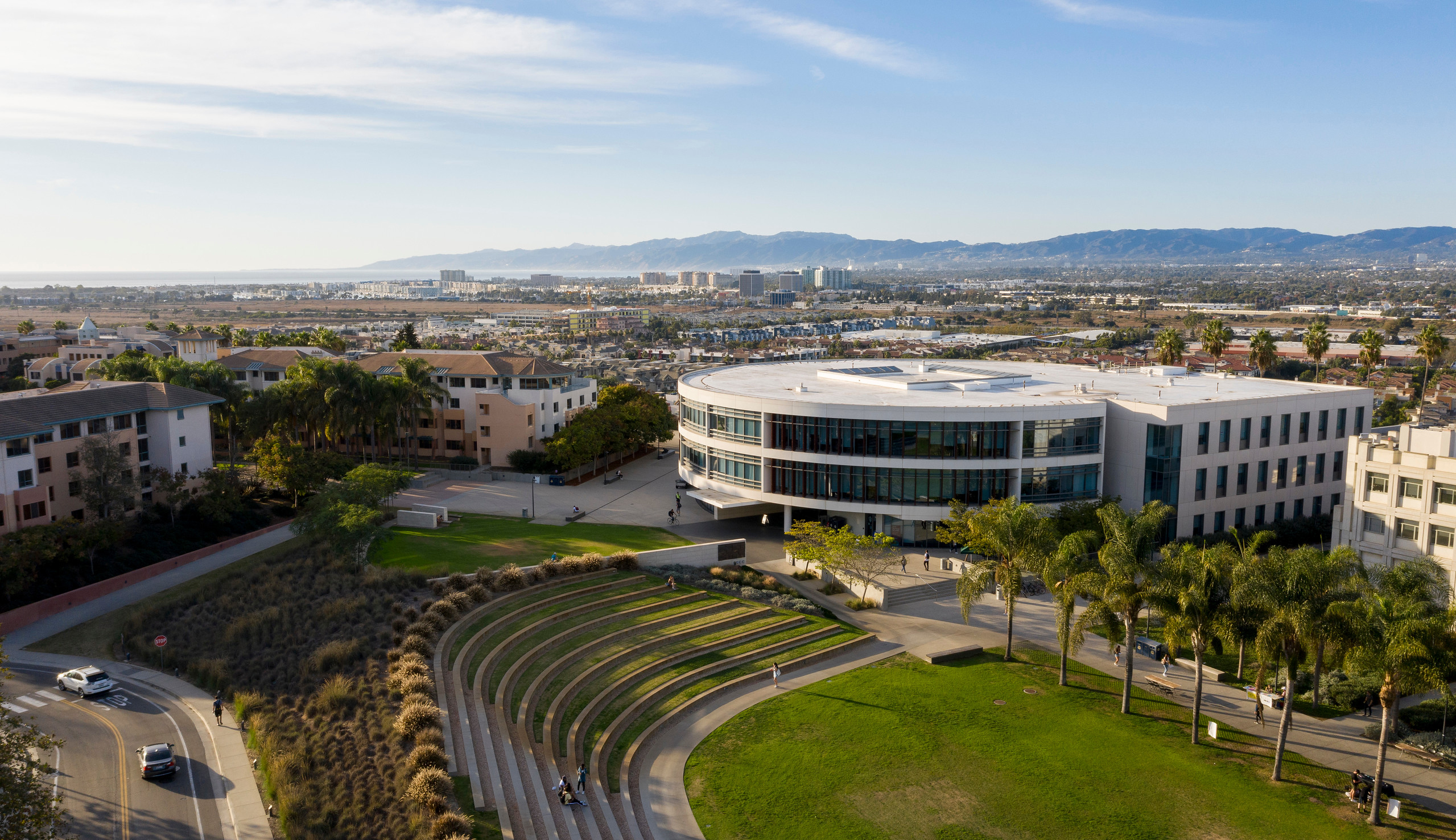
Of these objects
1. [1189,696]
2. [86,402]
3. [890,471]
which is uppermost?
[86,402]

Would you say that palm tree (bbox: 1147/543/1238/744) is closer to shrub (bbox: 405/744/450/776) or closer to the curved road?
shrub (bbox: 405/744/450/776)

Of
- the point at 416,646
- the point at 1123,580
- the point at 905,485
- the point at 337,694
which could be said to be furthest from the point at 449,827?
the point at 905,485

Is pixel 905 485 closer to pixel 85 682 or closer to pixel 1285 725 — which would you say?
pixel 1285 725

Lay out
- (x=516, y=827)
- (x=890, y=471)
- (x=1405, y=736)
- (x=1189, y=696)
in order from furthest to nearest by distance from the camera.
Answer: (x=890, y=471), (x=1189, y=696), (x=1405, y=736), (x=516, y=827)

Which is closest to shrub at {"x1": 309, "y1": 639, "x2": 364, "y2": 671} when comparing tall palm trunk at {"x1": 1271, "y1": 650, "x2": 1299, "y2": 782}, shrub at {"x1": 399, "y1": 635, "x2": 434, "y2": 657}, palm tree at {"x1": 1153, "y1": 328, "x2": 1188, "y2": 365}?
Answer: shrub at {"x1": 399, "y1": 635, "x2": 434, "y2": 657}

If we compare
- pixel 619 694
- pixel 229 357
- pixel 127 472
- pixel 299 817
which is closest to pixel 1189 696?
pixel 619 694

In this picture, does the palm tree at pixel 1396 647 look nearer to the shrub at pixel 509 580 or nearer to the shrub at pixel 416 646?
the shrub at pixel 416 646

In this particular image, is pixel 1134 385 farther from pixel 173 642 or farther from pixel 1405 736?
pixel 173 642
